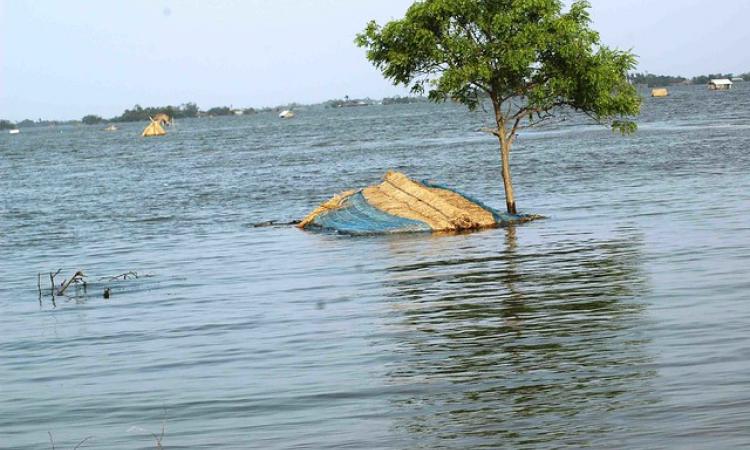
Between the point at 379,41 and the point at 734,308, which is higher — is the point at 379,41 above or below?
above

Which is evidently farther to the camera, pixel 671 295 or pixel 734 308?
pixel 671 295

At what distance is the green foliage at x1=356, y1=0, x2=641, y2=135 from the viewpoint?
3256cm

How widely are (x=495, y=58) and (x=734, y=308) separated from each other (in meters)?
15.9

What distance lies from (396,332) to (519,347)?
8.86ft

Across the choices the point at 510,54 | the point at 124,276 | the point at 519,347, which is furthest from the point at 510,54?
the point at 519,347

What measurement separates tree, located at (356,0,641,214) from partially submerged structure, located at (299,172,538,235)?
267cm

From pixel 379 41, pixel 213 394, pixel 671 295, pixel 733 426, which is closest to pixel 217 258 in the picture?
pixel 379 41

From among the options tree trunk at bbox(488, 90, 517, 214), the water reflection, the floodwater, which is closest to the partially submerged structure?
the floodwater

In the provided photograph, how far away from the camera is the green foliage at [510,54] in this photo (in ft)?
107

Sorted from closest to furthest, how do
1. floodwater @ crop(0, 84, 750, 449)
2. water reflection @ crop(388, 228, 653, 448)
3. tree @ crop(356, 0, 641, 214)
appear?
1. water reflection @ crop(388, 228, 653, 448)
2. floodwater @ crop(0, 84, 750, 449)
3. tree @ crop(356, 0, 641, 214)

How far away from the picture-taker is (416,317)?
2038 centimetres

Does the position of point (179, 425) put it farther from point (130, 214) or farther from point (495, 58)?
point (130, 214)

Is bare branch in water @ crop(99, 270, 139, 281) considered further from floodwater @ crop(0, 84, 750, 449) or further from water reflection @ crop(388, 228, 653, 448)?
water reflection @ crop(388, 228, 653, 448)

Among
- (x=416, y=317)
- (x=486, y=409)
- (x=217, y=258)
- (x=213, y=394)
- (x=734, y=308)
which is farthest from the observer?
(x=217, y=258)
